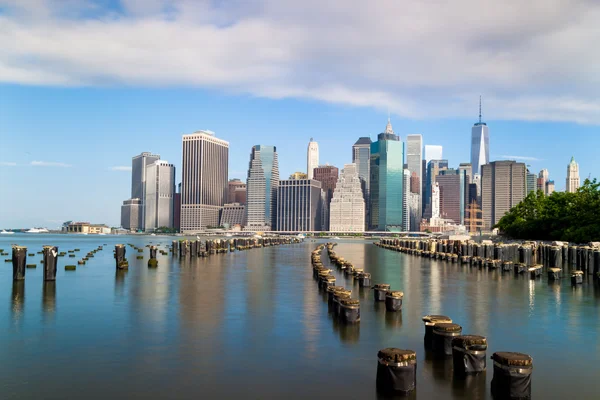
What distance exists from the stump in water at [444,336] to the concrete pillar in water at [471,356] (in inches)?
71.2

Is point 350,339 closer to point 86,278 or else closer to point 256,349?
point 256,349

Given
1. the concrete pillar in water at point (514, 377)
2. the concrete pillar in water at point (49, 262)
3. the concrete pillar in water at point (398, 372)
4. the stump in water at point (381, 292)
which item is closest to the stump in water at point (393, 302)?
the stump in water at point (381, 292)

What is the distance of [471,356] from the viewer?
55.0 ft

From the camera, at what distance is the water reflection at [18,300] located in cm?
2806

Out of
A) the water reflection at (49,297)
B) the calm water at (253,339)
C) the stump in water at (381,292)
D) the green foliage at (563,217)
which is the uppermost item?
the green foliage at (563,217)

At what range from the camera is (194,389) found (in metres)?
15.5

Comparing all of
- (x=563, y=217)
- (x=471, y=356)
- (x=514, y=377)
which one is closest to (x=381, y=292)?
(x=471, y=356)

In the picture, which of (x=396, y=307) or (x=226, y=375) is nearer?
(x=226, y=375)

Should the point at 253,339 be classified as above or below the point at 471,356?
below

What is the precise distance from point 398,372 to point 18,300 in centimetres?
2795

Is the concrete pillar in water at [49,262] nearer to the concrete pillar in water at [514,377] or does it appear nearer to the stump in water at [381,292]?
the stump in water at [381,292]

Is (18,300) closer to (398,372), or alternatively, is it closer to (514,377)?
(398,372)

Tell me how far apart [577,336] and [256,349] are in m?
14.8

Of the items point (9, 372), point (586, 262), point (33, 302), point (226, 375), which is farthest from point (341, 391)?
point (586, 262)
